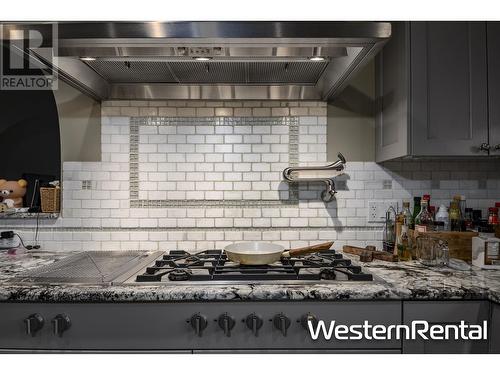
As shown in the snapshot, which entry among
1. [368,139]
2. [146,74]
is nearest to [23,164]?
[146,74]

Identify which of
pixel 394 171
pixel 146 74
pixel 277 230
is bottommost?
pixel 277 230

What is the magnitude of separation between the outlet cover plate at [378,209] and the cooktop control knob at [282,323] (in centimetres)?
112

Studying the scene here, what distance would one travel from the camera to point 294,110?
228 centimetres

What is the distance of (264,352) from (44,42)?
150 centimetres

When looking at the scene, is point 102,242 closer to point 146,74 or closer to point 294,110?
point 146,74

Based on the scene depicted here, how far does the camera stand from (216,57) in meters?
1.70

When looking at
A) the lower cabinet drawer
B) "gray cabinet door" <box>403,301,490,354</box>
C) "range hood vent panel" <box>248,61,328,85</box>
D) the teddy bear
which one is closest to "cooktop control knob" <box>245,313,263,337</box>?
the lower cabinet drawer

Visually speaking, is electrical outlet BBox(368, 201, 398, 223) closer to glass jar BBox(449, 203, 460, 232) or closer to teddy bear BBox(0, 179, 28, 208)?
glass jar BBox(449, 203, 460, 232)

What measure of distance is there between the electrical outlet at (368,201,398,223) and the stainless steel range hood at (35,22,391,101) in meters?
0.72

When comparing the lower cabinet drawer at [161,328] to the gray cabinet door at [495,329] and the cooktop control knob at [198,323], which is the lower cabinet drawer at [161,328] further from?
the gray cabinet door at [495,329]

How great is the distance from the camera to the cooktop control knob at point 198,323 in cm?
139

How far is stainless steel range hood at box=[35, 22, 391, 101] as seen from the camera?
1.47 meters

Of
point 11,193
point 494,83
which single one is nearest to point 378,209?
point 494,83

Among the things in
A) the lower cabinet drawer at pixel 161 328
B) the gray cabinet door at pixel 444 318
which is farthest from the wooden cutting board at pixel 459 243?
the lower cabinet drawer at pixel 161 328
